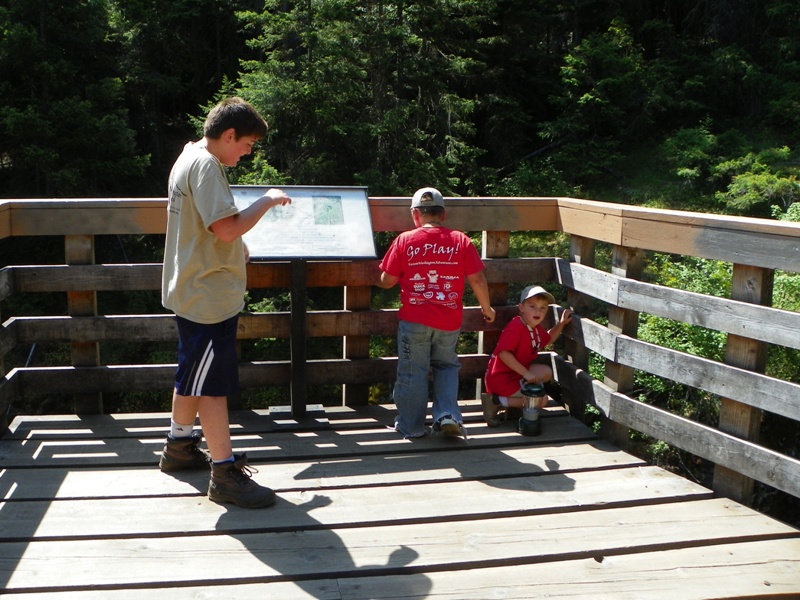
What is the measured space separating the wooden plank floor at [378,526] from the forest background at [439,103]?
7193 mm

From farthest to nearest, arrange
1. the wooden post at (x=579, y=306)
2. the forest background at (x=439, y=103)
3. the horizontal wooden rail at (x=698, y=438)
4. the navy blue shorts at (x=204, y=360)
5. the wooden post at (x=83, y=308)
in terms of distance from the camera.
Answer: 1. the forest background at (x=439, y=103)
2. the wooden post at (x=579, y=306)
3. the wooden post at (x=83, y=308)
4. the navy blue shorts at (x=204, y=360)
5. the horizontal wooden rail at (x=698, y=438)

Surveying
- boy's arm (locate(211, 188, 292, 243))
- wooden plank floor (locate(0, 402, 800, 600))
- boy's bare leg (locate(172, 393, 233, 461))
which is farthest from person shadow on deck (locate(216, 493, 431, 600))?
boy's arm (locate(211, 188, 292, 243))

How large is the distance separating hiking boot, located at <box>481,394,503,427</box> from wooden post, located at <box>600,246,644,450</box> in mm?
628

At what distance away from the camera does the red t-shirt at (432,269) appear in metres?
4.52

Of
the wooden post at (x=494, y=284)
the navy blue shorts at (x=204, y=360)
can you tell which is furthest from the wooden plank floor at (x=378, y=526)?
the wooden post at (x=494, y=284)

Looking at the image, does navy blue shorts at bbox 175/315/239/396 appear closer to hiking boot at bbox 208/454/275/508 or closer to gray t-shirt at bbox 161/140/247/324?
gray t-shirt at bbox 161/140/247/324

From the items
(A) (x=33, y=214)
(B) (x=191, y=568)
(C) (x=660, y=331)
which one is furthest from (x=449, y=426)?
(C) (x=660, y=331)

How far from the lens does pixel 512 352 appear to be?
4.93 metres

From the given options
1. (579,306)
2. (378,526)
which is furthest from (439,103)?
(378,526)

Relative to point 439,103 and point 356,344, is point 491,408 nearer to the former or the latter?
point 356,344

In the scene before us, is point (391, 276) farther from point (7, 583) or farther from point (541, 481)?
point (7, 583)

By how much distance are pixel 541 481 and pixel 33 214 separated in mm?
3048

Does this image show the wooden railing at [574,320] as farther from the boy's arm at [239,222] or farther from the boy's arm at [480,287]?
the boy's arm at [239,222]

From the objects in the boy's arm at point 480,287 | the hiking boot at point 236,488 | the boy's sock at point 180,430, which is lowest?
the hiking boot at point 236,488
